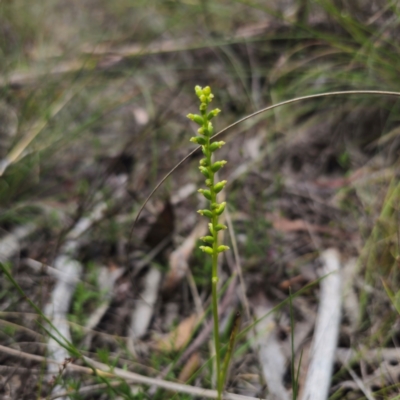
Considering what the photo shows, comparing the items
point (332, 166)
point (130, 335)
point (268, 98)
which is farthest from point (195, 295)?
point (268, 98)

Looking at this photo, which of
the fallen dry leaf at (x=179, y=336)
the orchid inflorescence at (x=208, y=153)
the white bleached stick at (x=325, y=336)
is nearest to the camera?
the orchid inflorescence at (x=208, y=153)

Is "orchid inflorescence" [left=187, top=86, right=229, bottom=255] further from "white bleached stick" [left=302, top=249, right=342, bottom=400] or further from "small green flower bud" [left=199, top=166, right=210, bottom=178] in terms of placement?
"white bleached stick" [left=302, top=249, right=342, bottom=400]

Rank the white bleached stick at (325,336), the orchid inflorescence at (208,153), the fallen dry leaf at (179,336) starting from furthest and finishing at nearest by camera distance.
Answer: the fallen dry leaf at (179,336) < the white bleached stick at (325,336) < the orchid inflorescence at (208,153)

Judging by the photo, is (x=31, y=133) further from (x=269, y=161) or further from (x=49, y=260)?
(x=269, y=161)

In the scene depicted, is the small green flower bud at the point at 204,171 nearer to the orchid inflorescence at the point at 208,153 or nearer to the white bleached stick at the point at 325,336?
the orchid inflorescence at the point at 208,153

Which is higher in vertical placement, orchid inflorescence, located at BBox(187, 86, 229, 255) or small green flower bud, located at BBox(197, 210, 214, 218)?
orchid inflorescence, located at BBox(187, 86, 229, 255)

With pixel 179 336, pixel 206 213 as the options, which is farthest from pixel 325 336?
pixel 206 213

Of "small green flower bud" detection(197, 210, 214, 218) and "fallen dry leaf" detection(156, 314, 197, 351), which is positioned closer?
"small green flower bud" detection(197, 210, 214, 218)

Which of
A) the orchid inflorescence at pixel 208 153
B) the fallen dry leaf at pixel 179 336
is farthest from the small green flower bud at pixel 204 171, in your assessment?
the fallen dry leaf at pixel 179 336

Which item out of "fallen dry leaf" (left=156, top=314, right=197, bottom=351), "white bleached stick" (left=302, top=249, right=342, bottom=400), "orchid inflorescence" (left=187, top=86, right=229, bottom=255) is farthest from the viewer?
"fallen dry leaf" (left=156, top=314, right=197, bottom=351)

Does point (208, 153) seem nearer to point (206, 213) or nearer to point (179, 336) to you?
point (206, 213)

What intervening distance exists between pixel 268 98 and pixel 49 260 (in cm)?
166

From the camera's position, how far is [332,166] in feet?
8.17

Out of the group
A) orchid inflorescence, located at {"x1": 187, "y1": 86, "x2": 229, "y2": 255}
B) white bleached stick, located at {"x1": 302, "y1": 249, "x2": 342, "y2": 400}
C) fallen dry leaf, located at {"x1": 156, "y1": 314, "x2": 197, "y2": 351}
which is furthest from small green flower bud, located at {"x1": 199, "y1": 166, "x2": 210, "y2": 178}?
fallen dry leaf, located at {"x1": 156, "y1": 314, "x2": 197, "y2": 351}
